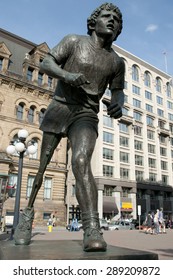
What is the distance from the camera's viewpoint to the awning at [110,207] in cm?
4412

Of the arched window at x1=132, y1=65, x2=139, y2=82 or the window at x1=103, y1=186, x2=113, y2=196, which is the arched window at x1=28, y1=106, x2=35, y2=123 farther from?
the arched window at x1=132, y1=65, x2=139, y2=82

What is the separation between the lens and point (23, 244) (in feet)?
11.4

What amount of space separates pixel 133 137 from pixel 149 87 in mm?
14220

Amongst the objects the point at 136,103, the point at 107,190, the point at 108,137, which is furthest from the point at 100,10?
the point at 136,103

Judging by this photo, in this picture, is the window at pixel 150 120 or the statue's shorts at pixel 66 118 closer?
the statue's shorts at pixel 66 118

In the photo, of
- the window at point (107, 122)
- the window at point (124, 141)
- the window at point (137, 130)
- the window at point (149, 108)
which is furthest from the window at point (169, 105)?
the window at point (107, 122)

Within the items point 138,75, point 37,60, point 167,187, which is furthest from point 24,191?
point 138,75

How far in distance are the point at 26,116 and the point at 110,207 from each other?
834 inches

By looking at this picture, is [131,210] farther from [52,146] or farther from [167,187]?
[52,146]

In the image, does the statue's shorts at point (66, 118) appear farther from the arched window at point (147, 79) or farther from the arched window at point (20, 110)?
the arched window at point (147, 79)

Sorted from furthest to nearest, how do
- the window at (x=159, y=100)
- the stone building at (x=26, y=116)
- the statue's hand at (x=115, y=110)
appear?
the window at (x=159, y=100)
the stone building at (x=26, y=116)
the statue's hand at (x=115, y=110)

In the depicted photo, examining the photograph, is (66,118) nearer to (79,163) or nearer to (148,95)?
(79,163)

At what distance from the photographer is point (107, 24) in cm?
360

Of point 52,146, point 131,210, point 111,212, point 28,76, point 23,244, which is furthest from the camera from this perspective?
point 131,210
